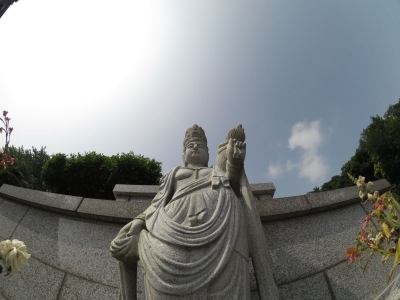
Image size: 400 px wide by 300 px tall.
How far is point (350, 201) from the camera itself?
18.1ft

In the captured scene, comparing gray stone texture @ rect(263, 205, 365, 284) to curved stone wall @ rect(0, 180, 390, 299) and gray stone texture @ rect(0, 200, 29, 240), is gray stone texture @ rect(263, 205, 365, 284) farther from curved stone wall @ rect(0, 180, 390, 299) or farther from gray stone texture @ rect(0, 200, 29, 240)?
gray stone texture @ rect(0, 200, 29, 240)

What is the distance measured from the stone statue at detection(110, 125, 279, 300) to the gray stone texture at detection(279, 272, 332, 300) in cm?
161

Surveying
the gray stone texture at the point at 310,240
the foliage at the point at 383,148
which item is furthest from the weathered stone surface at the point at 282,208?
the foliage at the point at 383,148

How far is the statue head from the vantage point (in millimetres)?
4516

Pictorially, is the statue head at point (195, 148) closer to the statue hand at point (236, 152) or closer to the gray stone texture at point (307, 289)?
the statue hand at point (236, 152)

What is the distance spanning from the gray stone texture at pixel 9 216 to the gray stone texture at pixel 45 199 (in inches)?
4.3

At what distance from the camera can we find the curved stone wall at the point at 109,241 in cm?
452

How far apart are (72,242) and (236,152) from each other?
323 cm

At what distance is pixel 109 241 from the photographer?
5.08m

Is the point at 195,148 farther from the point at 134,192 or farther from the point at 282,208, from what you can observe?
the point at 134,192

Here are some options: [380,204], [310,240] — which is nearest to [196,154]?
[310,240]

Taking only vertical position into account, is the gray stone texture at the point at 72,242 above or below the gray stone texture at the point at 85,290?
above

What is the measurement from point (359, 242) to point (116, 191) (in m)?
4.85

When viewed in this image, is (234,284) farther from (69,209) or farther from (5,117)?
(69,209)
